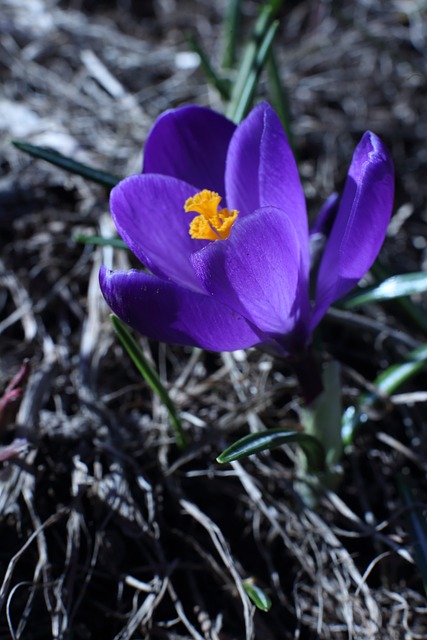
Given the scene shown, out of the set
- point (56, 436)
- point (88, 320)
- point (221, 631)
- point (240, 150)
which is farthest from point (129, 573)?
point (240, 150)

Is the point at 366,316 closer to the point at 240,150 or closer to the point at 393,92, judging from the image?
the point at 240,150

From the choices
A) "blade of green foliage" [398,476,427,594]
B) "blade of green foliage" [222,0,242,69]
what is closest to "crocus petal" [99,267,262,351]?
"blade of green foliage" [398,476,427,594]

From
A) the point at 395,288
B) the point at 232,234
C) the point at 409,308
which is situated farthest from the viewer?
the point at 409,308

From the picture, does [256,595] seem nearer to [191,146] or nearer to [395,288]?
[395,288]

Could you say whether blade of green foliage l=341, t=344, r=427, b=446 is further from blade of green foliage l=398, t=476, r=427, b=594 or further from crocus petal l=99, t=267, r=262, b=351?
crocus petal l=99, t=267, r=262, b=351


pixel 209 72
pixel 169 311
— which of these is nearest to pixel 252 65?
pixel 209 72

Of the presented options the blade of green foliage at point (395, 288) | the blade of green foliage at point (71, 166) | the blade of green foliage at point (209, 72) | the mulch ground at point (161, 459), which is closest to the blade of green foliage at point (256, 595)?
the mulch ground at point (161, 459)

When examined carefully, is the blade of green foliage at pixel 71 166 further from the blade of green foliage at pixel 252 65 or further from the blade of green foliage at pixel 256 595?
the blade of green foliage at pixel 256 595

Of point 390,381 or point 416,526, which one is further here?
point 390,381
